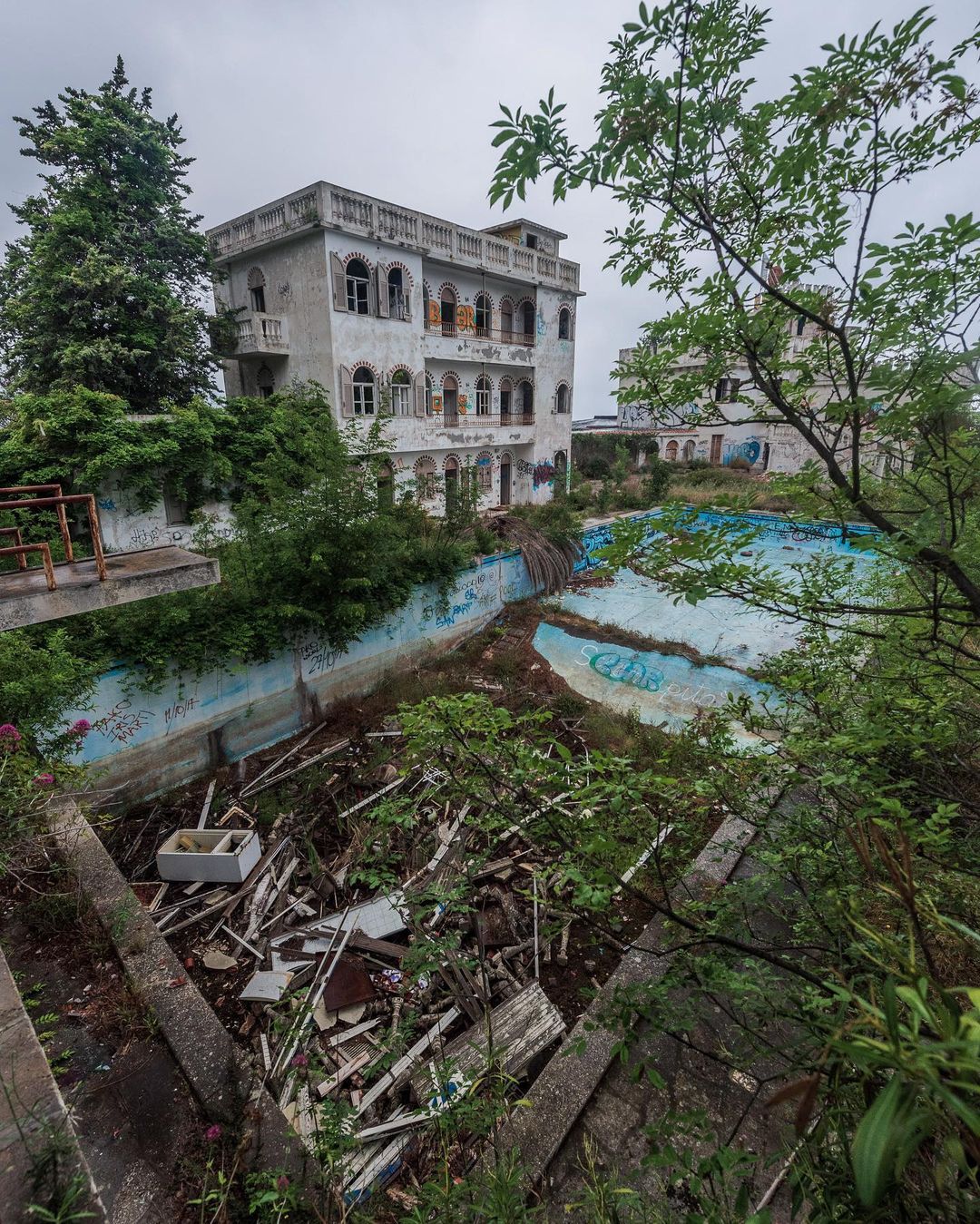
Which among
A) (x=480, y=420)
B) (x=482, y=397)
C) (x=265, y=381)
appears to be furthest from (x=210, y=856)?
(x=482, y=397)

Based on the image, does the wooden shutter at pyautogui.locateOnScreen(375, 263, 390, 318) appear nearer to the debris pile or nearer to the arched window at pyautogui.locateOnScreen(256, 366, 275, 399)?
the arched window at pyautogui.locateOnScreen(256, 366, 275, 399)

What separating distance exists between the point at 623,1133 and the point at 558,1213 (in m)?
0.62

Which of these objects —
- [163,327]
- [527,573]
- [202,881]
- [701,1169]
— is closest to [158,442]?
[163,327]

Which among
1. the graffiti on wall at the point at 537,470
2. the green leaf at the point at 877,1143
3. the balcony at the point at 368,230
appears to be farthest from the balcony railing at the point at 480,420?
the green leaf at the point at 877,1143

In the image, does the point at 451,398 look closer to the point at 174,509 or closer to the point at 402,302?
the point at 402,302

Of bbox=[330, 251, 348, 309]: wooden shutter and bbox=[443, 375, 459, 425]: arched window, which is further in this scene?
bbox=[443, 375, 459, 425]: arched window

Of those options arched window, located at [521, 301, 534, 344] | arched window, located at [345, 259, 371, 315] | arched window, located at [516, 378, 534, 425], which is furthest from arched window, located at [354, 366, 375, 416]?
arched window, located at [521, 301, 534, 344]

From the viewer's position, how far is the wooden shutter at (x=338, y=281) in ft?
48.9

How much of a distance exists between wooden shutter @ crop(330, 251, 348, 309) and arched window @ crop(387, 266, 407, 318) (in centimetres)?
160

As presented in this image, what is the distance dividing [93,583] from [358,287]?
46.4 ft

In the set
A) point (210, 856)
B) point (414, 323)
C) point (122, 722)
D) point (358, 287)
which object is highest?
point (358, 287)

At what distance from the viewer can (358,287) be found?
15828 millimetres

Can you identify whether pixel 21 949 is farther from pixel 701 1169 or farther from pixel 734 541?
pixel 734 541

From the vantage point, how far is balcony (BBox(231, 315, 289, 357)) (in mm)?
15750
